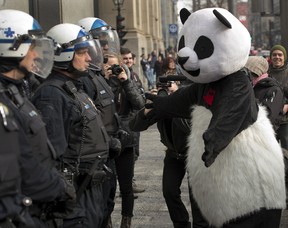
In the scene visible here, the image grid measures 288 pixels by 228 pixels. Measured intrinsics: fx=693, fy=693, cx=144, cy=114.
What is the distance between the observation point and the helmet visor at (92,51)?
15.8 ft

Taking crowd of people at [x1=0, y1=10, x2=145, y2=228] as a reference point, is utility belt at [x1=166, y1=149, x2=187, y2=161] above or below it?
below

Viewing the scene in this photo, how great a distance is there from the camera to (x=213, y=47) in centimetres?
440

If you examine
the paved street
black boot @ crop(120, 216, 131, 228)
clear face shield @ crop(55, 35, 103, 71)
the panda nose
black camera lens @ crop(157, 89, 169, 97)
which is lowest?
the paved street

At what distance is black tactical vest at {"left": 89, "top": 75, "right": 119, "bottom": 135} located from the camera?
Answer: 5480 millimetres

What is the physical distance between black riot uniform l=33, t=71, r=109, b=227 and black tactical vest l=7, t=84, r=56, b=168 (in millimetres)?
645

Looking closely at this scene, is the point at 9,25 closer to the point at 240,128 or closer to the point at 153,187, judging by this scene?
A: the point at 240,128

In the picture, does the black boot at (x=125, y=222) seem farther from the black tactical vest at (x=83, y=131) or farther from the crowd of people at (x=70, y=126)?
the black tactical vest at (x=83, y=131)

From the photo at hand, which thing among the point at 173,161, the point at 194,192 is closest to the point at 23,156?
the point at 194,192

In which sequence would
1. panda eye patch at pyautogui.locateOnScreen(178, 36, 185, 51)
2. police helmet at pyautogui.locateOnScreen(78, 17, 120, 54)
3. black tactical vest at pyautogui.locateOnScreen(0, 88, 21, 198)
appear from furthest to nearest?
police helmet at pyautogui.locateOnScreen(78, 17, 120, 54) → panda eye patch at pyautogui.locateOnScreen(178, 36, 185, 51) → black tactical vest at pyautogui.locateOnScreen(0, 88, 21, 198)

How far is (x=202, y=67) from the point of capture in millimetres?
4406


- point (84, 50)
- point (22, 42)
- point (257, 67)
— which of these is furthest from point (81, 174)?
point (257, 67)

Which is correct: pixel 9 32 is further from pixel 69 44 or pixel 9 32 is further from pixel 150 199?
pixel 150 199

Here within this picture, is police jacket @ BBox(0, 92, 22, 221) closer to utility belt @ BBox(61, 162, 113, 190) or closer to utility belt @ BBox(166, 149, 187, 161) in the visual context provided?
utility belt @ BBox(61, 162, 113, 190)

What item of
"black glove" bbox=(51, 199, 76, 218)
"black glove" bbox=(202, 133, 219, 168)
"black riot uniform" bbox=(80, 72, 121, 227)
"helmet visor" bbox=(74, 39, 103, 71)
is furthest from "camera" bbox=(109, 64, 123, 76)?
"black glove" bbox=(51, 199, 76, 218)
